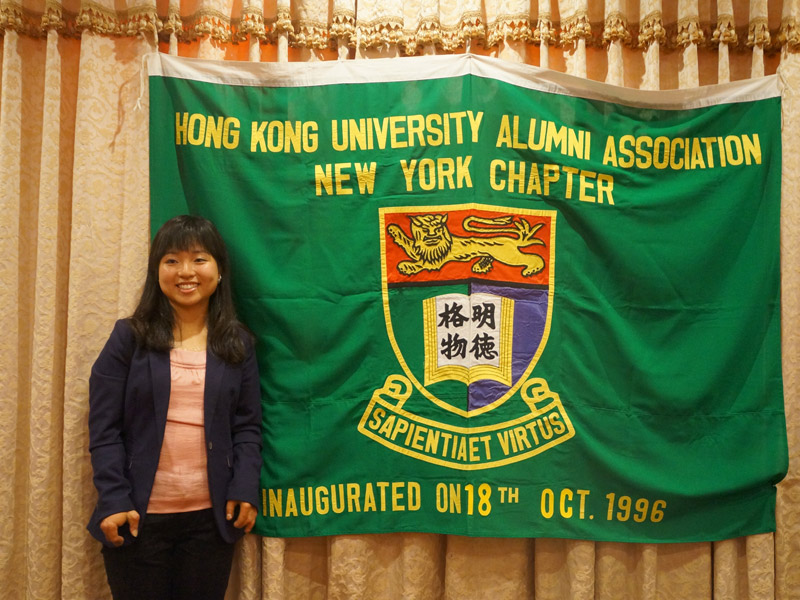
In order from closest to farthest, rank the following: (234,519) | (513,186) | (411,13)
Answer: (234,519) → (513,186) → (411,13)

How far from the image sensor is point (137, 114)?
2.20m

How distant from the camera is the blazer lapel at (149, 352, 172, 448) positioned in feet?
6.19

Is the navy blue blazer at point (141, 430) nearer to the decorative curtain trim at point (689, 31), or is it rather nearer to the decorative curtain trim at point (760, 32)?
the decorative curtain trim at point (689, 31)

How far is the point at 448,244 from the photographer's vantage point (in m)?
2.13

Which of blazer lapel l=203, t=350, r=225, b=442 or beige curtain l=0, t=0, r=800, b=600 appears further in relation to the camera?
beige curtain l=0, t=0, r=800, b=600

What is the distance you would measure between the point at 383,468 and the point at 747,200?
1.52m

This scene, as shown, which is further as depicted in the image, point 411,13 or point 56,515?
point 411,13

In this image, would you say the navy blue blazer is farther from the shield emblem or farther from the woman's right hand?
the shield emblem

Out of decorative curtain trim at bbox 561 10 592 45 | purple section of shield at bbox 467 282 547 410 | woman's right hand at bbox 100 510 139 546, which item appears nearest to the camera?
woman's right hand at bbox 100 510 139 546

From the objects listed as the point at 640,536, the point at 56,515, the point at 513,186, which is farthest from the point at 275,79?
the point at 640,536

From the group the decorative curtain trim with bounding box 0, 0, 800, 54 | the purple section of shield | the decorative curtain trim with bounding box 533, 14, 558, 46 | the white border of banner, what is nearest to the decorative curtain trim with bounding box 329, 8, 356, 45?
the decorative curtain trim with bounding box 0, 0, 800, 54

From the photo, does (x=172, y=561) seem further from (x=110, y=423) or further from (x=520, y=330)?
(x=520, y=330)

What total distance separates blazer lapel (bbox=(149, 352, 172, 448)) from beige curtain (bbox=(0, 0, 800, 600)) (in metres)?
0.35

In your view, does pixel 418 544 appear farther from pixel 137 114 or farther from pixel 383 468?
pixel 137 114
